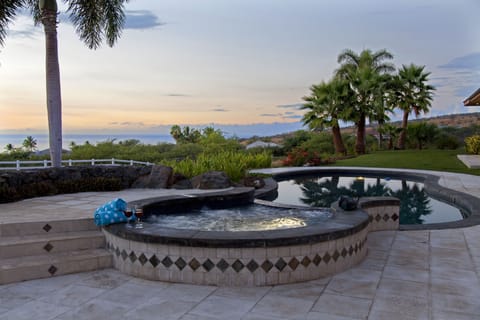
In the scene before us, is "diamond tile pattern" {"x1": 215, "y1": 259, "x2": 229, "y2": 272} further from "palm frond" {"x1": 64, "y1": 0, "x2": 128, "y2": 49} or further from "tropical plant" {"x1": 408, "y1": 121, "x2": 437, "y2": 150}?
"tropical plant" {"x1": 408, "y1": 121, "x2": 437, "y2": 150}

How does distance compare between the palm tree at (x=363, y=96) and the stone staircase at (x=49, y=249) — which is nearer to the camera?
the stone staircase at (x=49, y=249)

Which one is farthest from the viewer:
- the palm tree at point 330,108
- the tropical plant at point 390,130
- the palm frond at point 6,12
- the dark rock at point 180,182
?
the tropical plant at point 390,130

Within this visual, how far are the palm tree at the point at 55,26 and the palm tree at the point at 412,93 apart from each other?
72.3 ft

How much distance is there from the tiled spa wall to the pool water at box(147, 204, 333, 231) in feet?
4.96

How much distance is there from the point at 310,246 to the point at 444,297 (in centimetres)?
139

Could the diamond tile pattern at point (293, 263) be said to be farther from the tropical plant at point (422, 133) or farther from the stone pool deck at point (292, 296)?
the tropical plant at point (422, 133)

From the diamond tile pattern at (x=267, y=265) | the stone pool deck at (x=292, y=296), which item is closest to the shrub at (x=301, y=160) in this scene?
the stone pool deck at (x=292, y=296)

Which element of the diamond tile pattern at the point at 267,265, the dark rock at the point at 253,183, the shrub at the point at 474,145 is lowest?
the diamond tile pattern at the point at 267,265

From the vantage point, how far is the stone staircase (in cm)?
459

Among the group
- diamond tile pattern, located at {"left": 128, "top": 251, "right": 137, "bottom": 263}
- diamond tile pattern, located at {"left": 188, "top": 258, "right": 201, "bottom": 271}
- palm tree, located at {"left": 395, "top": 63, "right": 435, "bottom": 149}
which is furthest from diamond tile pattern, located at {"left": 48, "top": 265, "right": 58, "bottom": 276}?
palm tree, located at {"left": 395, "top": 63, "right": 435, "bottom": 149}

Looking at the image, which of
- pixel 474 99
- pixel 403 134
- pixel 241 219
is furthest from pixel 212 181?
pixel 403 134

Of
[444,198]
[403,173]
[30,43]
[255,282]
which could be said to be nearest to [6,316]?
[255,282]

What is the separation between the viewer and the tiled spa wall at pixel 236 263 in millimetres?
4254

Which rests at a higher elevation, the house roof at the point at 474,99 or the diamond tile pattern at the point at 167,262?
the house roof at the point at 474,99
